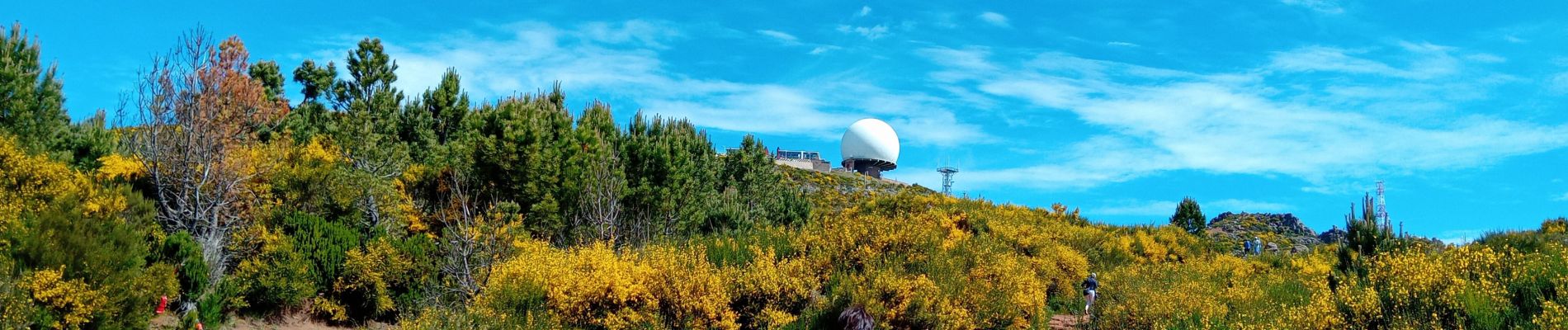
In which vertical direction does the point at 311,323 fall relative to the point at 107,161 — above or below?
below

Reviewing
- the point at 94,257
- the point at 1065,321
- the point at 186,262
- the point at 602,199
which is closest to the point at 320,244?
the point at 186,262

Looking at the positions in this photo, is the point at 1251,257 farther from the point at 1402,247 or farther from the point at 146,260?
the point at 146,260

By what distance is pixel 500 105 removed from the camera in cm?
Answer: 3388

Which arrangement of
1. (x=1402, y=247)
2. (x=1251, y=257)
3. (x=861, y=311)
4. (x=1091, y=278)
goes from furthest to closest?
(x=1251, y=257), (x=1091, y=278), (x=1402, y=247), (x=861, y=311)

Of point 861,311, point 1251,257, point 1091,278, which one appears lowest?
point 861,311

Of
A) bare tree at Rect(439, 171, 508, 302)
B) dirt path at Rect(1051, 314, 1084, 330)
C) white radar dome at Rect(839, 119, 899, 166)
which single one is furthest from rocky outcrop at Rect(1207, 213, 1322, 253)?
bare tree at Rect(439, 171, 508, 302)

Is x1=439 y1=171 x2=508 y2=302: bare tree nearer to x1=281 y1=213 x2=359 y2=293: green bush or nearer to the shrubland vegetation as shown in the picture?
the shrubland vegetation

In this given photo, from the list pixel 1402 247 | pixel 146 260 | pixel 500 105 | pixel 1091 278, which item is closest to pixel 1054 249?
pixel 1091 278

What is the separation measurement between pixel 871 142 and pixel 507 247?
55.5 meters

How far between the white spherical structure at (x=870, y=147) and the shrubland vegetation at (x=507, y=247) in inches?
1604

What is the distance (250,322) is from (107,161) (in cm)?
666

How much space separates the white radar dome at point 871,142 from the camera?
250ft

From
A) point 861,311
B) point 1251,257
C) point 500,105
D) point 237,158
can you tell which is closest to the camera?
point 861,311

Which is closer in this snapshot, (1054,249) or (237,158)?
(237,158)
